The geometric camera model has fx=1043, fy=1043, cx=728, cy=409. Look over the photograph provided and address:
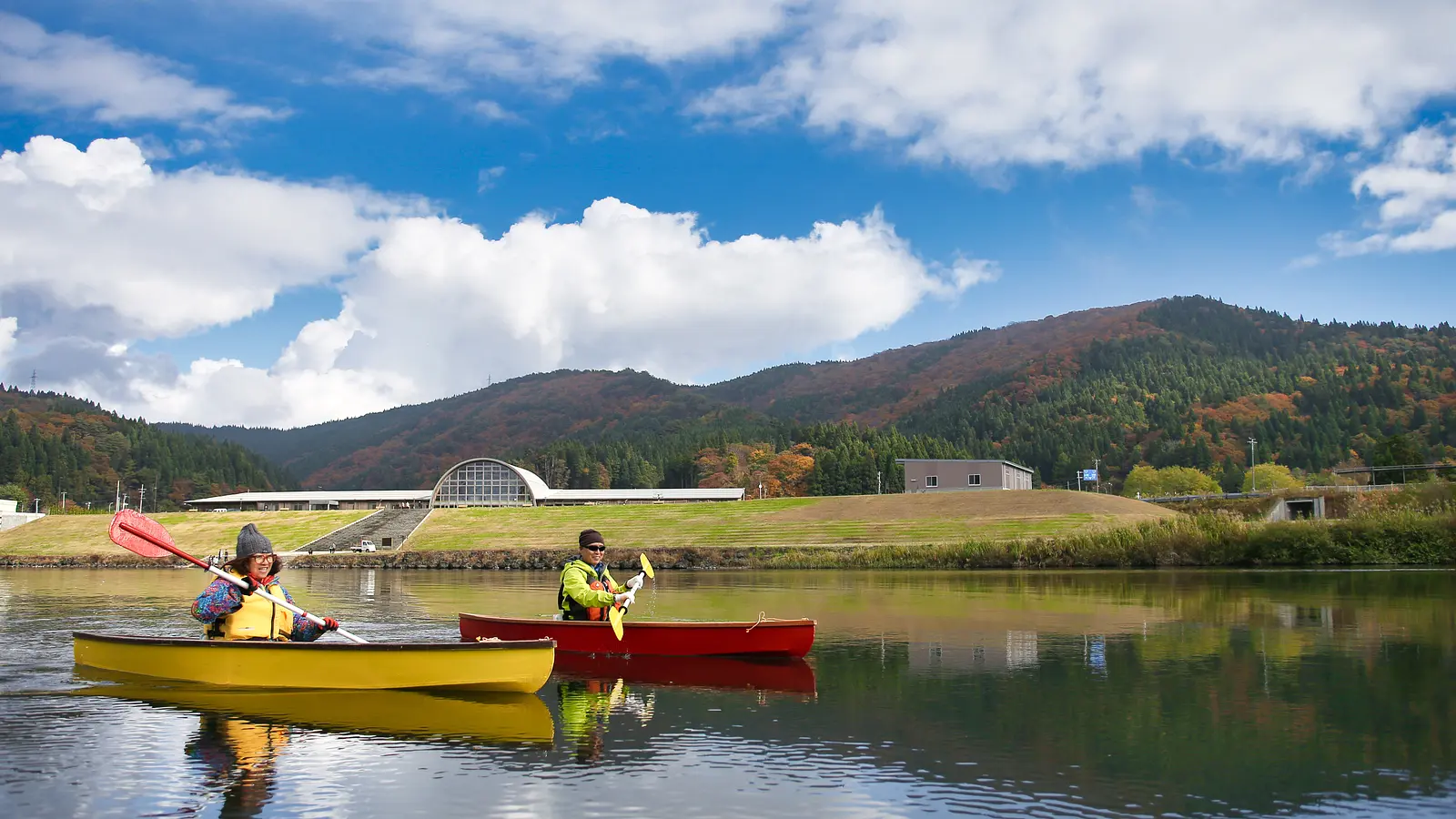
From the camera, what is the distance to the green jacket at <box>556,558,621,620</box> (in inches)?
764

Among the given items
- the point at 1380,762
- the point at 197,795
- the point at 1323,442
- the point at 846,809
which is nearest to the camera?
the point at 846,809

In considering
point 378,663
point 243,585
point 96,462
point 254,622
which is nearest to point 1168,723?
point 378,663

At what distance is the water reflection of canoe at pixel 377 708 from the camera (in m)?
14.0

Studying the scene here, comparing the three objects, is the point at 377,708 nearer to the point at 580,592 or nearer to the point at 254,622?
the point at 254,622

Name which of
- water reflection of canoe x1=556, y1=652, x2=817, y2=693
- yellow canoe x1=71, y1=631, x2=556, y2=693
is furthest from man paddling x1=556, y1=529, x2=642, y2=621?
yellow canoe x1=71, y1=631, x2=556, y2=693

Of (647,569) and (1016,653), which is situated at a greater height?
(647,569)

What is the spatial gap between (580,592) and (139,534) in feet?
24.9

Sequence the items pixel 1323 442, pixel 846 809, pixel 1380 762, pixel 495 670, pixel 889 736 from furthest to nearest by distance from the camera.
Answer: pixel 1323 442, pixel 495 670, pixel 889 736, pixel 1380 762, pixel 846 809

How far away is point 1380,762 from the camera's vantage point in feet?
38.2

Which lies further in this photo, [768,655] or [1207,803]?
[768,655]

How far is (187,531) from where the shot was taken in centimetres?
9325

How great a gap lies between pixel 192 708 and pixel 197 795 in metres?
5.66

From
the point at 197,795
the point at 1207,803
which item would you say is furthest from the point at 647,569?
the point at 1207,803

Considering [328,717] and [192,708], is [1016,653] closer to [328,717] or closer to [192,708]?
[328,717]
